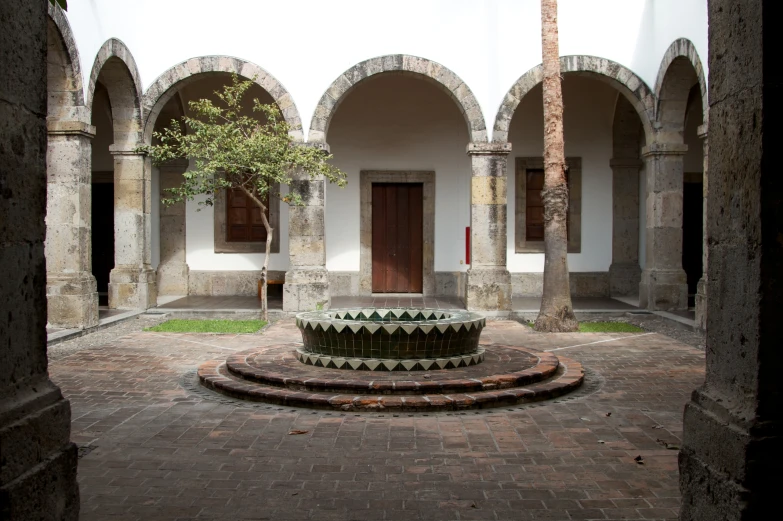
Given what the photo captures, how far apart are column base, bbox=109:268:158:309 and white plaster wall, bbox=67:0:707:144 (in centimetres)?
318

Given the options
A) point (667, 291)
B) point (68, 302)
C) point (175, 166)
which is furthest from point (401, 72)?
point (68, 302)

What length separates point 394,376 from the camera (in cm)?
648

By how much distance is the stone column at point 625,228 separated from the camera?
14.6m

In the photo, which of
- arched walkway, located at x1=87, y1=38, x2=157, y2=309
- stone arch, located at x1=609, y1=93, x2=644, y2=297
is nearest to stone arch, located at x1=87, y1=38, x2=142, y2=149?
arched walkway, located at x1=87, y1=38, x2=157, y2=309

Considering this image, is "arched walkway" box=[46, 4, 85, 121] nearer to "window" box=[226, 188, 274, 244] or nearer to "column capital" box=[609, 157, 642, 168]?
"window" box=[226, 188, 274, 244]

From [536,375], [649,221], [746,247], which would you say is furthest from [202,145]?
[746,247]

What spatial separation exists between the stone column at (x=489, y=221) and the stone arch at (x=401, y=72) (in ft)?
1.15

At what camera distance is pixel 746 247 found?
291 cm

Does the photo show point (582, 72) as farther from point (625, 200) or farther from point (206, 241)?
point (206, 241)

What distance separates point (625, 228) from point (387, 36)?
6.18 metres

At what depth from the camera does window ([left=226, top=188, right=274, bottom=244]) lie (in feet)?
48.1

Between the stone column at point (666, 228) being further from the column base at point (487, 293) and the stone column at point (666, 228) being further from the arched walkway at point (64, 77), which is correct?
the arched walkway at point (64, 77)

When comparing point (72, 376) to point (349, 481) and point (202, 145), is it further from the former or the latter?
point (202, 145)

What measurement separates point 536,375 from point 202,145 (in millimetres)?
6696
